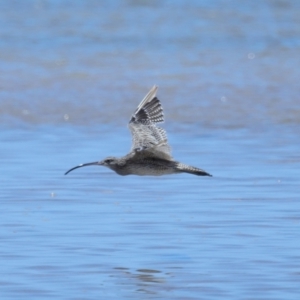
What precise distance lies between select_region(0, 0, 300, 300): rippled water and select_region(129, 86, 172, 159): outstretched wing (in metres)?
0.48

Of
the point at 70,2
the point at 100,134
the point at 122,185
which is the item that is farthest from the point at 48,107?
the point at 70,2

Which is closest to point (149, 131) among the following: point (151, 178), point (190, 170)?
point (190, 170)

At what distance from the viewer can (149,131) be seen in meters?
8.97

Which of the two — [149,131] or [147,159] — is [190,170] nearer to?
[147,159]

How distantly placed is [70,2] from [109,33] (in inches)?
301

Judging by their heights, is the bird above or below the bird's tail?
above

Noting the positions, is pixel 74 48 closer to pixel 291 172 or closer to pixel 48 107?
pixel 48 107

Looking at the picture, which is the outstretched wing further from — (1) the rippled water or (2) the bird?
(1) the rippled water

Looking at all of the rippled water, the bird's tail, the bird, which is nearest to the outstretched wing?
the bird

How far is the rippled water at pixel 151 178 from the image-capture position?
6.83m

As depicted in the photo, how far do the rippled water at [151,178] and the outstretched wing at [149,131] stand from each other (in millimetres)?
479

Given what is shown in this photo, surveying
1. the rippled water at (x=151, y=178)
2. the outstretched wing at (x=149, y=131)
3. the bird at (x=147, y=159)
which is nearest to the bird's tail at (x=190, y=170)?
the bird at (x=147, y=159)

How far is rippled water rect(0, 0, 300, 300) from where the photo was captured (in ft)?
22.4

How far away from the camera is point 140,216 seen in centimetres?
841
